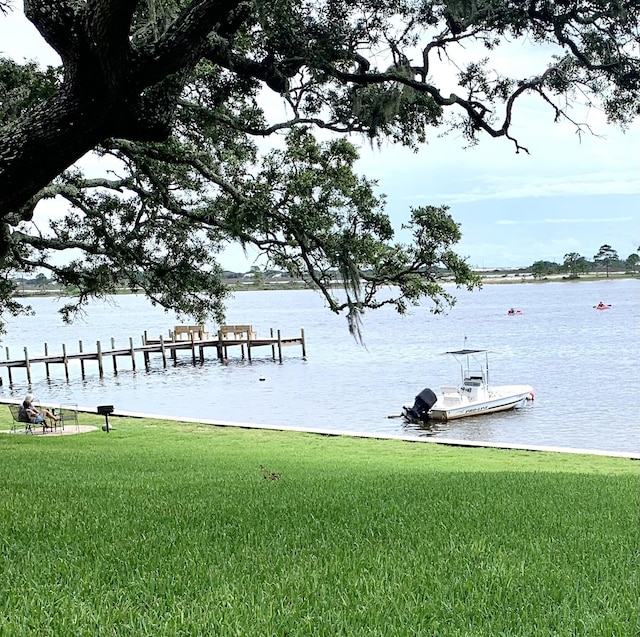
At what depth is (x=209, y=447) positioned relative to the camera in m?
15.7

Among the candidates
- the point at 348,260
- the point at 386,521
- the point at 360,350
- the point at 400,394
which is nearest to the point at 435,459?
the point at 348,260

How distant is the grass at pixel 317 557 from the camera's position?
3131mm

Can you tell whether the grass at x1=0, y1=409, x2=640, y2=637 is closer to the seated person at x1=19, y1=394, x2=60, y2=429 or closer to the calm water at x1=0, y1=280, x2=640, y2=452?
the calm water at x1=0, y1=280, x2=640, y2=452

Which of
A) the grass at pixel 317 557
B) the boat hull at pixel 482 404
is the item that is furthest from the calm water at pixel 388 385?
the grass at pixel 317 557

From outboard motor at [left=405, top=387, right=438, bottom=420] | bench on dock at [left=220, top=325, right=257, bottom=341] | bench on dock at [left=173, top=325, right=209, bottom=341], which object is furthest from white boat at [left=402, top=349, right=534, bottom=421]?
bench on dock at [left=173, top=325, right=209, bottom=341]

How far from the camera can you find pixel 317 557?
158 inches

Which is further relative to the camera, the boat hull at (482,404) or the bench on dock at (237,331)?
the bench on dock at (237,331)

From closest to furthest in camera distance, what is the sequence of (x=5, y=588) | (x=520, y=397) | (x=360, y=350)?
(x=5, y=588), (x=520, y=397), (x=360, y=350)

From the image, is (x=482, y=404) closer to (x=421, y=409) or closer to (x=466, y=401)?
(x=466, y=401)

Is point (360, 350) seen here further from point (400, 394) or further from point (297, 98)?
point (297, 98)

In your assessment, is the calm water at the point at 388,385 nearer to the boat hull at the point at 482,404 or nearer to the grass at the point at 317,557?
the boat hull at the point at 482,404

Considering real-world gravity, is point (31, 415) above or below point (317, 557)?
below

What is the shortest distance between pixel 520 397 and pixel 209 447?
18.3 metres

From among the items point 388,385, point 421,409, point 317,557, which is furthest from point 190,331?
point 317,557
